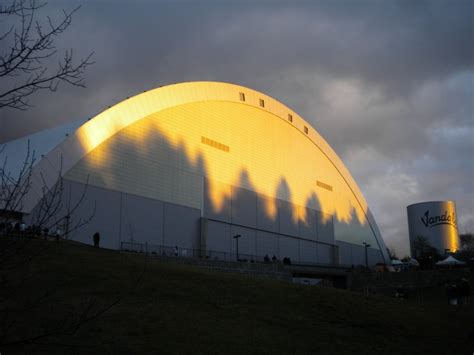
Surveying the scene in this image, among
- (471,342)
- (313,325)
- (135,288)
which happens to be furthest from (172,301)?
(471,342)

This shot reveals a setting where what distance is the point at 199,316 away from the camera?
1702 centimetres

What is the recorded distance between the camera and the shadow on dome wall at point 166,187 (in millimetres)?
43031

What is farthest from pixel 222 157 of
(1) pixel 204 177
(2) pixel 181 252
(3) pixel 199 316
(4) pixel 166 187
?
(3) pixel 199 316

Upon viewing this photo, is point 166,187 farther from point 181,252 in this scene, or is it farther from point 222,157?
point 222,157

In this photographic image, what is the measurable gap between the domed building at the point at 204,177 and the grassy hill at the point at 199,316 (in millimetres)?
12647

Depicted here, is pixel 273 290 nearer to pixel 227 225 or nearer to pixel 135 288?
pixel 135 288

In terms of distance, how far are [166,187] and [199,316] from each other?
104 ft

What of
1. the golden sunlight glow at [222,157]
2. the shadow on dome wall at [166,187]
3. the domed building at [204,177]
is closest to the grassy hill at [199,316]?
the domed building at [204,177]

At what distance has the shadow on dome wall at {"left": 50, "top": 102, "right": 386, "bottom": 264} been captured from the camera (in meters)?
43.0

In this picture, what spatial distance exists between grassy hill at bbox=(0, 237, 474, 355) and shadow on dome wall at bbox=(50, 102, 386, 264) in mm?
18035

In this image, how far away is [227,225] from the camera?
53.4m

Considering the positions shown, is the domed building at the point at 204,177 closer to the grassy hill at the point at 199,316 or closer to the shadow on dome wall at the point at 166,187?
the shadow on dome wall at the point at 166,187

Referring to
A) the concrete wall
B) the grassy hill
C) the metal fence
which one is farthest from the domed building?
the grassy hill

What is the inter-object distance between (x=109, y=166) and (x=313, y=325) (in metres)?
29.6
